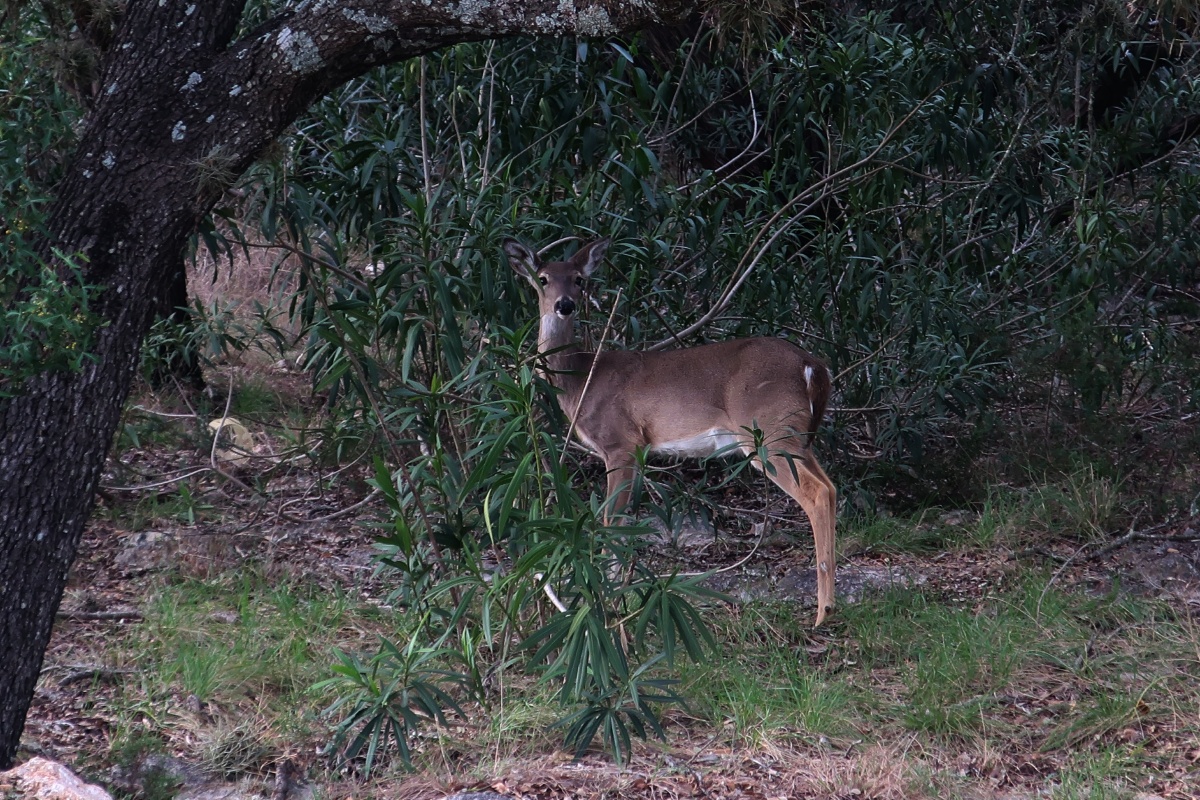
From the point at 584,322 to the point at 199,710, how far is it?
3.17 meters

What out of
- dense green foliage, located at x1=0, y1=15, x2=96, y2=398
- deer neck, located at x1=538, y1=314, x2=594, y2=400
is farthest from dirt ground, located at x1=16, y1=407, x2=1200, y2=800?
dense green foliage, located at x1=0, y1=15, x2=96, y2=398

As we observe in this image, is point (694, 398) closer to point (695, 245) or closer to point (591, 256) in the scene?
point (695, 245)

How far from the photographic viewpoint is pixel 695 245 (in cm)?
658

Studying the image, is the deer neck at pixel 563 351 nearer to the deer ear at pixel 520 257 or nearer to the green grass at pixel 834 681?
the deer ear at pixel 520 257

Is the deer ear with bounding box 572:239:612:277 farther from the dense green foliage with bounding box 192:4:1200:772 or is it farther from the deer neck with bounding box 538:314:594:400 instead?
the deer neck with bounding box 538:314:594:400

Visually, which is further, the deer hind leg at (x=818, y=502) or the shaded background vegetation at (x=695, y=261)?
the deer hind leg at (x=818, y=502)

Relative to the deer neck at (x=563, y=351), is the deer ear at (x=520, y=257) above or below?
above

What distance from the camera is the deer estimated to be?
6.36m

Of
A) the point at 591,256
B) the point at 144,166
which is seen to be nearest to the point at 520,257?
the point at 591,256

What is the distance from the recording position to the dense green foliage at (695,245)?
467 centimetres

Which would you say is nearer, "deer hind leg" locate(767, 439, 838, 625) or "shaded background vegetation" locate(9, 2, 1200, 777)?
"shaded background vegetation" locate(9, 2, 1200, 777)

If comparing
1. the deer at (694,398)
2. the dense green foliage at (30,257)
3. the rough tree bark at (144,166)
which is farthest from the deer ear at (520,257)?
the dense green foliage at (30,257)

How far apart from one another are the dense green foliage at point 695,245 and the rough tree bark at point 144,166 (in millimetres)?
581

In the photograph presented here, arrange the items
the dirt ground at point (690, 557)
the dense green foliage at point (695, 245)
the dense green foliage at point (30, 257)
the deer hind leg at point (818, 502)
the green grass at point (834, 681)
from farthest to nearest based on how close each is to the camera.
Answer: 1. the deer hind leg at point (818, 502)
2. the dense green foliage at point (695, 245)
3. the green grass at point (834, 681)
4. the dirt ground at point (690, 557)
5. the dense green foliage at point (30, 257)
